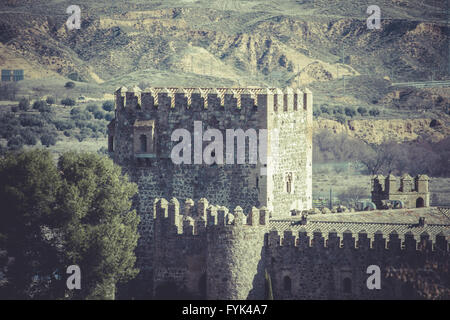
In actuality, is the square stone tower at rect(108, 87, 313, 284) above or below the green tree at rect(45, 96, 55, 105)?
below

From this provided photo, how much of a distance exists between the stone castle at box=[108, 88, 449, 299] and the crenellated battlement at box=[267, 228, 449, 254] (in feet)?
0.13

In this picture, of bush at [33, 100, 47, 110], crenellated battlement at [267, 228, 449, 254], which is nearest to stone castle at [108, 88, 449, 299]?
crenellated battlement at [267, 228, 449, 254]

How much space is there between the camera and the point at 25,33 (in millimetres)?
132875

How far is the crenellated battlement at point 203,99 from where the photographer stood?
61.6 meters

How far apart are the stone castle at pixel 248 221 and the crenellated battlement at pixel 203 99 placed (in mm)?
44

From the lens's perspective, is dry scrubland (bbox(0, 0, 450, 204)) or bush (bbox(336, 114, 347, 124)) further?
dry scrubland (bbox(0, 0, 450, 204))

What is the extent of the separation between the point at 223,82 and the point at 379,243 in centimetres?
7357

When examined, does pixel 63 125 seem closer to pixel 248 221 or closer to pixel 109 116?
pixel 109 116

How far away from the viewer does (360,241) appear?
55.9 metres

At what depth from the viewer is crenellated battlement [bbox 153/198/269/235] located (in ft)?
185

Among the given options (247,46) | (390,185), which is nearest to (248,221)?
(390,185)

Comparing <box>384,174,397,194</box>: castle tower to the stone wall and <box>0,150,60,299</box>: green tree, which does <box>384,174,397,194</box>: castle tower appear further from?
<box>0,150,60,299</box>: green tree

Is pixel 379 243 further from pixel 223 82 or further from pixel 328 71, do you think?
pixel 328 71

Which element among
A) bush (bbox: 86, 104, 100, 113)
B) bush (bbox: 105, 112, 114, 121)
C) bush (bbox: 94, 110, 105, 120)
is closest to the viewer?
bush (bbox: 105, 112, 114, 121)
